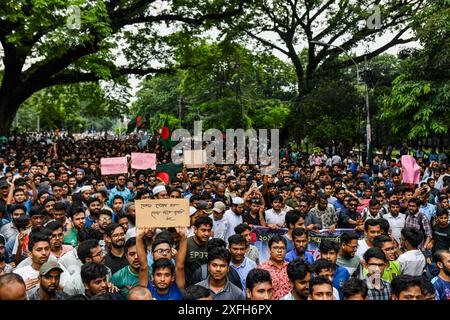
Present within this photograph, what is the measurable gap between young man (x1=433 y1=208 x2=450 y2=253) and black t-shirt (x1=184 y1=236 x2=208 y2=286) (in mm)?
3406

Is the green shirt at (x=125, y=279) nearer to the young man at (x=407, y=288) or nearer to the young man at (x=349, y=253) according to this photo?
the young man at (x=349, y=253)

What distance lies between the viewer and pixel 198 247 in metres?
4.91

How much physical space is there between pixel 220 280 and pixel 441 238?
3788mm

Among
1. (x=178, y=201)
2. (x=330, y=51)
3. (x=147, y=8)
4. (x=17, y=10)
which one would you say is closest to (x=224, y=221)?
(x=178, y=201)

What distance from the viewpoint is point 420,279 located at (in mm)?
3779

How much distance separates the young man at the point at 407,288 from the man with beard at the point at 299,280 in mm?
705

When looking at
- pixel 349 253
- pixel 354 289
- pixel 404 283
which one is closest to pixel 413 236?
pixel 349 253

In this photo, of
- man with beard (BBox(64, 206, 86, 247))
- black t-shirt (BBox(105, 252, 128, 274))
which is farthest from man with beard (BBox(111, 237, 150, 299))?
man with beard (BBox(64, 206, 86, 247))

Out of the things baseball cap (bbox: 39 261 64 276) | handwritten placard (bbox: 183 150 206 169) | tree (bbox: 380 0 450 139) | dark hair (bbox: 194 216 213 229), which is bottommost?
baseball cap (bbox: 39 261 64 276)

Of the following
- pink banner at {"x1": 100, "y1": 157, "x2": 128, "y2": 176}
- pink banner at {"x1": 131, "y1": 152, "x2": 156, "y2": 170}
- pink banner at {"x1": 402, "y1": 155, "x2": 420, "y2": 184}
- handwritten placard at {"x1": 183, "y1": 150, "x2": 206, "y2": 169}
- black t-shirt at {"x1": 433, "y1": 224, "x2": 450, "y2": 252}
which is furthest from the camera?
handwritten placard at {"x1": 183, "y1": 150, "x2": 206, "y2": 169}

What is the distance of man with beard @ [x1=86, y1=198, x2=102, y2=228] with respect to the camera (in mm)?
6555

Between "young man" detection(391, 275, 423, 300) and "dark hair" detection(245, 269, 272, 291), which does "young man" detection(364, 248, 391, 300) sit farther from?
"dark hair" detection(245, 269, 272, 291)

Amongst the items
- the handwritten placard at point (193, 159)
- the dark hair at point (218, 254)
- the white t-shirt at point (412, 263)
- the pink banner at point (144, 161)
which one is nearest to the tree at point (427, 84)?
the handwritten placard at point (193, 159)

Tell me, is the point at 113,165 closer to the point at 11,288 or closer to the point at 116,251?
the point at 116,251
